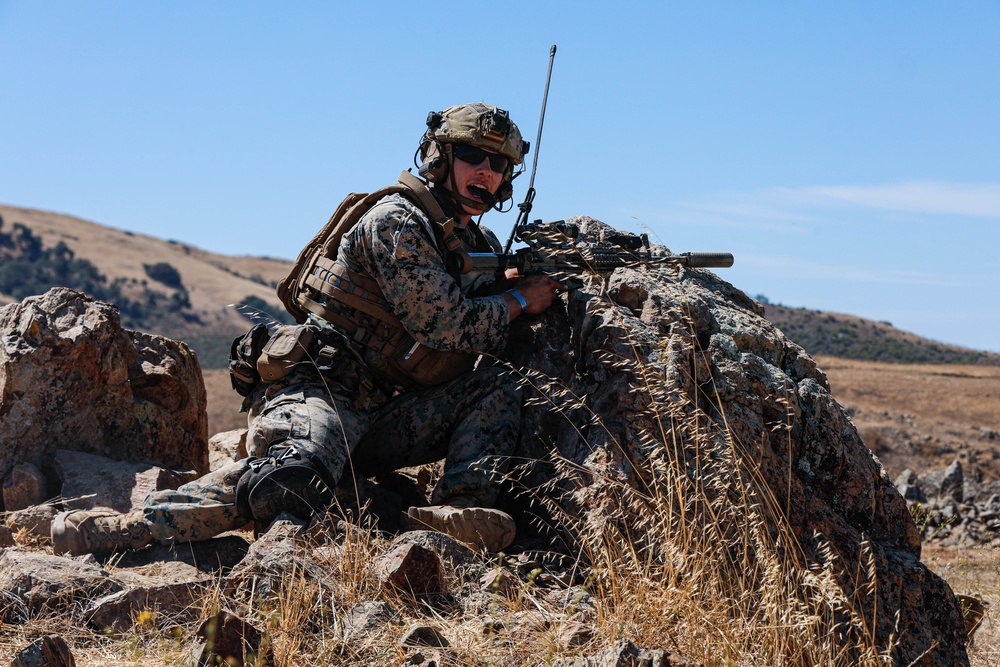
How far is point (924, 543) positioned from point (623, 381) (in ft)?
20.6

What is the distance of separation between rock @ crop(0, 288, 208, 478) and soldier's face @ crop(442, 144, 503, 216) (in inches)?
93.4

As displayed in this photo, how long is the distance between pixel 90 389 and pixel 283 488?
2182 millimetres

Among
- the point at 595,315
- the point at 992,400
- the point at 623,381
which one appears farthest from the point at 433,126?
the point at 992,400

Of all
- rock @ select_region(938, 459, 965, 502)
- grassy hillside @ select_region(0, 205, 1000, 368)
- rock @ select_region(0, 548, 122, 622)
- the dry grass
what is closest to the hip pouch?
rock @ select_region(0, 548, 122, 622)

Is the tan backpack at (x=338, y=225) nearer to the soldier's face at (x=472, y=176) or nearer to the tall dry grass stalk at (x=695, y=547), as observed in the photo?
the soldier's face at (x=472, y=176)

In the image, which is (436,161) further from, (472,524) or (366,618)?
(366,618)

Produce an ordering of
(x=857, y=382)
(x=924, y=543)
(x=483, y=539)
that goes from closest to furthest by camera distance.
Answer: (x=483, y=539)
(x=924, y=543)
(x=857, y=382)

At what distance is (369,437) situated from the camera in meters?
5.35

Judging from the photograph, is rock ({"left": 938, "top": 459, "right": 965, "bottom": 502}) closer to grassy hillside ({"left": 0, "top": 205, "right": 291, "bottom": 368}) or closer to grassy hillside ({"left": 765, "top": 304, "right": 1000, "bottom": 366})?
grassy hillside ({"left": 765, "top": 304, "right": 1000, "bottom": 366})

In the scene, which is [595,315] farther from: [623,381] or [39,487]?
[39,487]

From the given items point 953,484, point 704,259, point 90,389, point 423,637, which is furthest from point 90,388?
point 953,484

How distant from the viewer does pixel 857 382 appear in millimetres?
30484

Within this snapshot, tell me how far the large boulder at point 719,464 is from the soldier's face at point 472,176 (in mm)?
784

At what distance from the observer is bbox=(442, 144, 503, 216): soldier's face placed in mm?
5379
